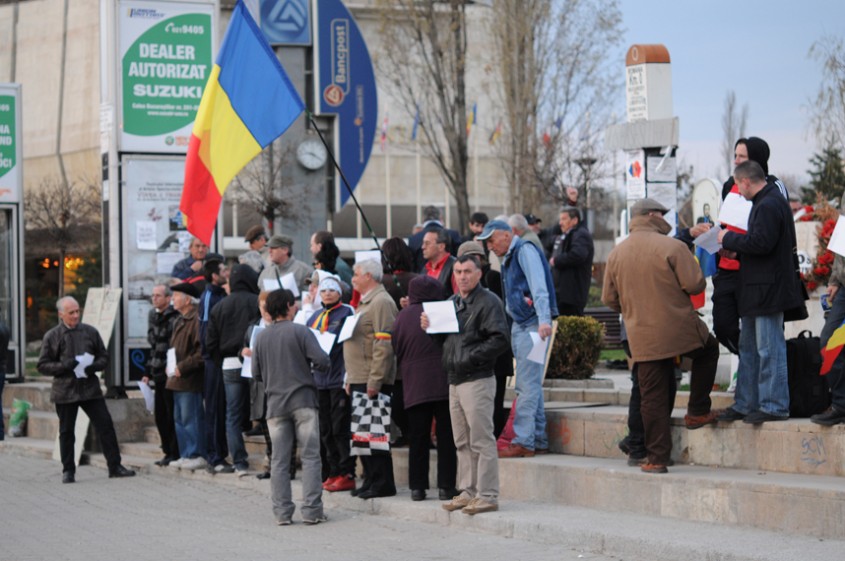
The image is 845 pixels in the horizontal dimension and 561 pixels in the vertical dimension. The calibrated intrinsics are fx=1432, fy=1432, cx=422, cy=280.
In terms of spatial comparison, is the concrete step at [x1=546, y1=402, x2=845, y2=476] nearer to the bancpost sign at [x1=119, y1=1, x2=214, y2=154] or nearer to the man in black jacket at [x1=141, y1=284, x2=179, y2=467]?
the man in black jacket at [x1=141, y1=284, x2=179, y2=467]

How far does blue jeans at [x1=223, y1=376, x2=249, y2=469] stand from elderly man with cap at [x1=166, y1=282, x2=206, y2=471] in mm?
557

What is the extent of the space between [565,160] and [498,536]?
23.6 metres

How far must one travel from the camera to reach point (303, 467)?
1217cm

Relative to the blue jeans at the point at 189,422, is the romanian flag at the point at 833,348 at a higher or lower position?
higher

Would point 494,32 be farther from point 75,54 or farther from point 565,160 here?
point 75,54

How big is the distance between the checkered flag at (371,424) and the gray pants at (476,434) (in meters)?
1.10

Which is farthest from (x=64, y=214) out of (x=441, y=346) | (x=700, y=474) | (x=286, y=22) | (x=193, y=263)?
(x=700, y=474)

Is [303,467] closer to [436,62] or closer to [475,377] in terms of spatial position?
[475,377]

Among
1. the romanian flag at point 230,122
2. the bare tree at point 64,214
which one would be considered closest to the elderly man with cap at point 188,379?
the romanian flag at point 230,122

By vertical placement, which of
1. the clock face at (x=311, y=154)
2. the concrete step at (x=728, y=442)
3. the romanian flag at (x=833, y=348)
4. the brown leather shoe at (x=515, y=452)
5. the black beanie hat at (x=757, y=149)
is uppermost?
the clock face at (x=311, y=154)

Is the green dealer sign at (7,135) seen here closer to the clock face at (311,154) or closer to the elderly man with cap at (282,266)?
the clock face at (311,154)

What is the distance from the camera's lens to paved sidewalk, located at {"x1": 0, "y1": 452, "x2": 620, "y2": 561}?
10430mm

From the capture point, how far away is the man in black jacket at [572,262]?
15.0 m

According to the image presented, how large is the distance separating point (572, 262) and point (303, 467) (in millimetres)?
4206
